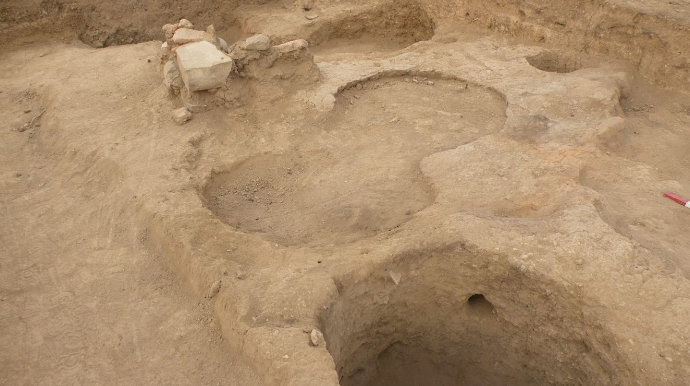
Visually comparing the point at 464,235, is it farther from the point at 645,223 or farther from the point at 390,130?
the point at 390,130

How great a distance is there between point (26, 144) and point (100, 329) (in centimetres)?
336

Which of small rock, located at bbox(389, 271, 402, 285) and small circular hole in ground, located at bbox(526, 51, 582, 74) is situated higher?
small rock, located at bbox(389, 271, 402, 285)

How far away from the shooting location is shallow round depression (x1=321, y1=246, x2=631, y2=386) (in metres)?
4.36

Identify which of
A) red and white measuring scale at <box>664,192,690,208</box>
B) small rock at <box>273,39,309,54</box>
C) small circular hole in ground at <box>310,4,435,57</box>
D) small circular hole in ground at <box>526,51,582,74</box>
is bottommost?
small circular hole in ground at <box>310,4,435,57</box>

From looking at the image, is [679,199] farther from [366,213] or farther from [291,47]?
[291,47]

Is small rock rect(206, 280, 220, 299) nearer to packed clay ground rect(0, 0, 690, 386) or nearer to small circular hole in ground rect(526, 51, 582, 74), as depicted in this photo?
packed clay ground rect(0, 0, 690, 386)

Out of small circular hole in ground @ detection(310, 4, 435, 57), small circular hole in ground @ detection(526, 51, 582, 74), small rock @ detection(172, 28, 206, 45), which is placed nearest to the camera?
small rock @ detection(172, 28, 206, 45)

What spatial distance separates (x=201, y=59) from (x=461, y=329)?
13.3 ft

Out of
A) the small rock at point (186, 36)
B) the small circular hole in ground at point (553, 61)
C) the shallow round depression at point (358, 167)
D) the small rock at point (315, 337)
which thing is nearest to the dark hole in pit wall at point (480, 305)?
the shallow round depression at point (358, 167)

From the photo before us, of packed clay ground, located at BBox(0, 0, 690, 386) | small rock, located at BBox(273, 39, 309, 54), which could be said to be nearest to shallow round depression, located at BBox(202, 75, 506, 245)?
packed clay ground, located at BBox(0, 0, 690, 386)

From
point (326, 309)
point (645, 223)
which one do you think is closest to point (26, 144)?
point (326, 309)

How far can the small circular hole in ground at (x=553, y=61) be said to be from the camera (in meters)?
7.78

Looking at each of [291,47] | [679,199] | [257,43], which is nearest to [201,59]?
[257,43]

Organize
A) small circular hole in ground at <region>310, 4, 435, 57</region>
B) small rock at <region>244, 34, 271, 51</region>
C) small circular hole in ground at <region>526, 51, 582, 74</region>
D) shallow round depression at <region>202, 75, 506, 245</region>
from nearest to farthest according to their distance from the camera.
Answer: shallow round depression at <region>202, 75, 506, 245</region> → small rock at <region>244, 34, 271, 51</region> → small circular hole in ground at <region>526, 51, 582, 74</region> → small circular hole in ground at <region>310, 4, 435, 57</region>
